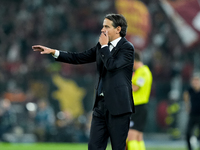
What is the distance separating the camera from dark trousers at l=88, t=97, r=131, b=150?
4902mm

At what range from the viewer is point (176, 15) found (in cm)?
1806

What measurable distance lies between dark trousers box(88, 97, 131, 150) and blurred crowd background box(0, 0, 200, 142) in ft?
33.9

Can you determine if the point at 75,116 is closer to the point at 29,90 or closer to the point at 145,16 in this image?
the point at 29,90

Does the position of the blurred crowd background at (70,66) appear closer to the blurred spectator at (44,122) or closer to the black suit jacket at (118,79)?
the blurred spectator at (44,122)

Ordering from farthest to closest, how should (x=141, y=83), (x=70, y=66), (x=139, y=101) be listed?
(x=70, y=66) → (x=139, y=101) → (x=141, y=83)

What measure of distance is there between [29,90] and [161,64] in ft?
19.3

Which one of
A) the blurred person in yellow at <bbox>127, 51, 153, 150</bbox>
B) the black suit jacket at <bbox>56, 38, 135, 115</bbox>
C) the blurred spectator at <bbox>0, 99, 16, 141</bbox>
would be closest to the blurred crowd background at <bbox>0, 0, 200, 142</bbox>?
the blurred spectator at <bbox>0, 99, 16, 141</bbox>

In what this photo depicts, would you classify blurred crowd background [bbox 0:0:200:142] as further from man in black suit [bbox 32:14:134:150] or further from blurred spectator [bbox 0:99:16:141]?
man in black suit [bbox 32:14:134:150]

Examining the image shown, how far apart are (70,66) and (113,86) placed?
46.6 feet

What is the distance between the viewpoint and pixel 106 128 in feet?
16.6

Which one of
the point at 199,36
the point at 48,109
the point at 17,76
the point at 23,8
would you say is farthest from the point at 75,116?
the point at 23,8

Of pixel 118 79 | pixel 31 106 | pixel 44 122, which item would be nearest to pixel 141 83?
pixel 118 79

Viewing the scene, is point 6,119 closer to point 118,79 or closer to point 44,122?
point 44,122

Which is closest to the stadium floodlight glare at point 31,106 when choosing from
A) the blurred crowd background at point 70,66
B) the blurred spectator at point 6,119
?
the blurred crowd background at point 70,66
